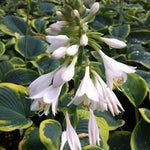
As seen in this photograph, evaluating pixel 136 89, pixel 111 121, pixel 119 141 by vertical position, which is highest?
pixel 136 89

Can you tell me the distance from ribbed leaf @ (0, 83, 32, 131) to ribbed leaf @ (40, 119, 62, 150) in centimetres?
16

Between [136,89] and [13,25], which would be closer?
[136,89]

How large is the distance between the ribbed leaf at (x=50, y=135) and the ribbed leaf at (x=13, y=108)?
162 mm

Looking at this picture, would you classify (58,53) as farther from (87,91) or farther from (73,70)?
(87,91)

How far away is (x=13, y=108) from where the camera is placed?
5.08 feet

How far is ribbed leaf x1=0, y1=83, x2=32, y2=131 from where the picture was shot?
1.39 meters

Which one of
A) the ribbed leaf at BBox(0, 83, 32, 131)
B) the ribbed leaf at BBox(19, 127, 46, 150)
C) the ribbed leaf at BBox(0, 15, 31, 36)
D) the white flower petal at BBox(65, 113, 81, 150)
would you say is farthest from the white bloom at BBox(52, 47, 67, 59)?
the ribbed leaf at BBox(0, 15, 31, 36)

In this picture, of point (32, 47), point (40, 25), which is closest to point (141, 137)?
point (32, 47)

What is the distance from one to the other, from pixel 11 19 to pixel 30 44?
0.80 meters

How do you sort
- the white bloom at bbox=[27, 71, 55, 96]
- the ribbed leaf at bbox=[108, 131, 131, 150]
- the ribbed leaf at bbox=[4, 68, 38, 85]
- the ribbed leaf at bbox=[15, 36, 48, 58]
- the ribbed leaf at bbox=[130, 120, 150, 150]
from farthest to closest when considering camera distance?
the ribbed leaf at bbox=[15, 36, 48, 58] → the ribbed leaf at bbox=[4, 68, 38, 85] → the ribbed leaf at bbox=[108, 131, 131, 150] → the ribbed leaf at bbox=[130, 120, 150, 150] → the white bloom at bbox=[27, 71, 55, 96]

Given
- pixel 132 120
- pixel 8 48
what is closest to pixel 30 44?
Answer: pixel 8 48

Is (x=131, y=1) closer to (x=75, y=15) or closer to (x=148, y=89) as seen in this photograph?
(x=148, y=89)

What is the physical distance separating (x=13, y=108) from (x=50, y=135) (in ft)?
1.47

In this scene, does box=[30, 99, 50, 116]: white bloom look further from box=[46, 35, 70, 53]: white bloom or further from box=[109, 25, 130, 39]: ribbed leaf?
box=[109, 25, 130, 39]: ribbed leaf
